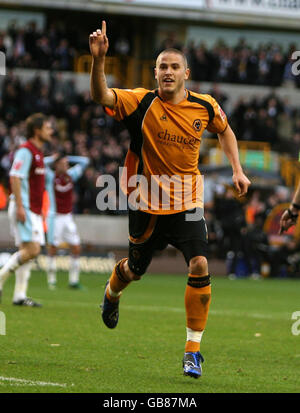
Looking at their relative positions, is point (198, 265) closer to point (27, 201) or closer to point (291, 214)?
point (291, 214)

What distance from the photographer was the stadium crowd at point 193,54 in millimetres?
30859

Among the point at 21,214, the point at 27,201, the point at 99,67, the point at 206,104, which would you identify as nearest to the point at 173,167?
the point at 206,104

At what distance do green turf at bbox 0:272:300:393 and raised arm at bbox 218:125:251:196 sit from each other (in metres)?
1.48

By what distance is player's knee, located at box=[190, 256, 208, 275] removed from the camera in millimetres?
7051

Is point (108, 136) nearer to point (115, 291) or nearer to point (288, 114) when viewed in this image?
point (288, 114)

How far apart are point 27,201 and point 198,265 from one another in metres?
5.70

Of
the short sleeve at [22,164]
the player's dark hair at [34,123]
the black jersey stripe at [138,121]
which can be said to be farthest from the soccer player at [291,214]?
the player's dark hair at [34,123]

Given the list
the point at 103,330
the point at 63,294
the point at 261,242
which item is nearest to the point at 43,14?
the point at 261,242

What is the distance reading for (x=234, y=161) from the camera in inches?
293

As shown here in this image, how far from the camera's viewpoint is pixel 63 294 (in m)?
15.5

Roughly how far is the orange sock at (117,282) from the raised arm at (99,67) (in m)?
1.70

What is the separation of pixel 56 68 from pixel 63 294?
1713 cm

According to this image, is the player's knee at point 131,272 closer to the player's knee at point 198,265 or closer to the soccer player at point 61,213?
the player's knee at point 198,265

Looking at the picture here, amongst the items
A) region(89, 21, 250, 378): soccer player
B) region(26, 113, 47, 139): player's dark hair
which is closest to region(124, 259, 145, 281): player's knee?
region(89, 21, 250, 378): soccer player
